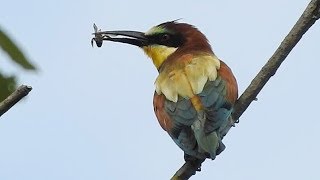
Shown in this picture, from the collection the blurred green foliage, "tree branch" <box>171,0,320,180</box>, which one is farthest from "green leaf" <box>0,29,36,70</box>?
"tree branch" <box>171,0,320,180</box>

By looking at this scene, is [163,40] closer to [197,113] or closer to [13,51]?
[197,113]

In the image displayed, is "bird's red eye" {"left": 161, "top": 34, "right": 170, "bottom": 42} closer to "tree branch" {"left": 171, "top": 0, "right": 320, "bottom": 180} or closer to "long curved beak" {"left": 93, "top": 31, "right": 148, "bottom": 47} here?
"long curved beak" {"left": 93, "top": 31, "right": 148, "bottom": 47}

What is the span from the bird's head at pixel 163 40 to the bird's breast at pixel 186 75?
35 centimetres

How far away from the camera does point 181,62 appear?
4.21 meters

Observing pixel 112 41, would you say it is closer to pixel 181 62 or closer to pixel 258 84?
pixel 181 62

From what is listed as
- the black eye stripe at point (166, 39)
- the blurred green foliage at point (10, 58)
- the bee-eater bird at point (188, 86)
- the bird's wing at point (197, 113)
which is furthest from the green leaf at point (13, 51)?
the black eye stripe at point (166, 39)

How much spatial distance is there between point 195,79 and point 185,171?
4.37 feet

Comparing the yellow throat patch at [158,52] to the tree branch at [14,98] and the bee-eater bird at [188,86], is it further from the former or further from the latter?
the tree branch at [14,98]

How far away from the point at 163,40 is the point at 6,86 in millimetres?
3518

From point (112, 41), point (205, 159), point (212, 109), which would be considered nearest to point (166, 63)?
point (112, 41)

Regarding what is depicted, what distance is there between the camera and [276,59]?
9.18 ft

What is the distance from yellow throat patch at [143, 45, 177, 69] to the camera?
186 inches

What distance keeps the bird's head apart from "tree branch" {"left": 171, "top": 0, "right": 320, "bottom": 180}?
1.90 metres

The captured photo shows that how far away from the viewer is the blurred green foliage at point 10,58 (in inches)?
52.2
